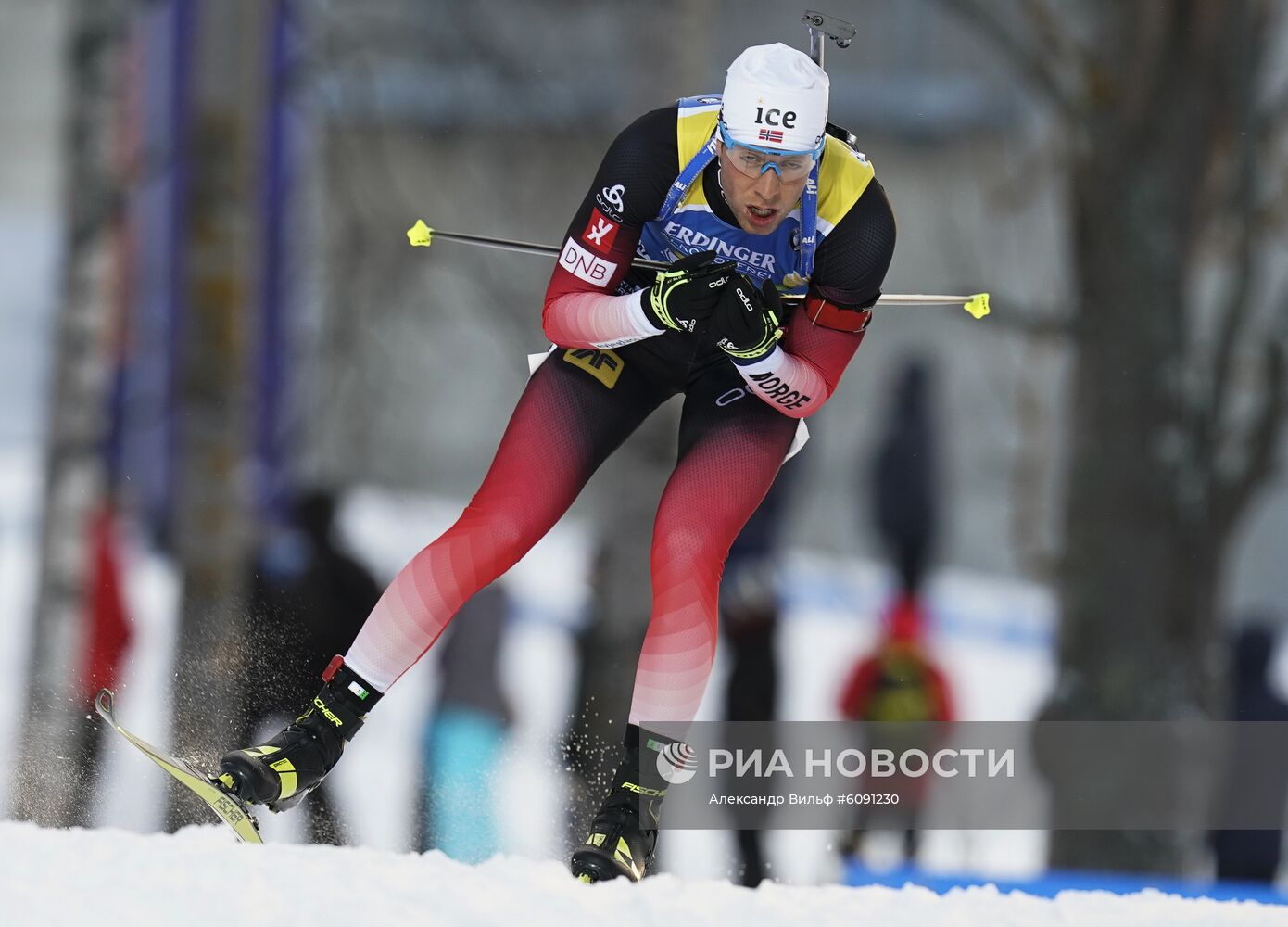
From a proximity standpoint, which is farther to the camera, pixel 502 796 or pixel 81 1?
pixel 81 1

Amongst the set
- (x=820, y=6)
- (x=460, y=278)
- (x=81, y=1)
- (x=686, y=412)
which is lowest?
(x=686, y=412)

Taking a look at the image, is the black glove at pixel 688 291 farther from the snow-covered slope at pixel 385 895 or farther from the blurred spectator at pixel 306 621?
the blurred spectator at pixel 306 621

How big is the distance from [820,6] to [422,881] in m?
9.49

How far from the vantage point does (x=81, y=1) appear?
7250 mm

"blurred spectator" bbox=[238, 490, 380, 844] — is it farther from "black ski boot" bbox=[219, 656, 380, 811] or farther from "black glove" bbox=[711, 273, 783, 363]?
"black glove" bbox=[711, 273, 783, 363]

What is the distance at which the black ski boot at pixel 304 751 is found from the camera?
3.78 meters

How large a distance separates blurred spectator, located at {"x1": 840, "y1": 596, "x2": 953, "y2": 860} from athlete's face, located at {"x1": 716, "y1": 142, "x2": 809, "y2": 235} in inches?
127

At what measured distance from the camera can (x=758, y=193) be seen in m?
3.70

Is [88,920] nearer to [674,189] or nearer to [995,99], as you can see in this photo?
[674,189]

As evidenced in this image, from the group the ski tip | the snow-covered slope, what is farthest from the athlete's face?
the ski tip

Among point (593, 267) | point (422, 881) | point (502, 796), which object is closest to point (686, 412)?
point (593, 267)

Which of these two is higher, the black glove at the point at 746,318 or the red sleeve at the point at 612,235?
the red sleeve at the point at 612,235

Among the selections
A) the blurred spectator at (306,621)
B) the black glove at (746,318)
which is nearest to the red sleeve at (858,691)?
the blurred spectator at (306,621)

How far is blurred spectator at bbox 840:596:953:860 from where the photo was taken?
21.3 ft
